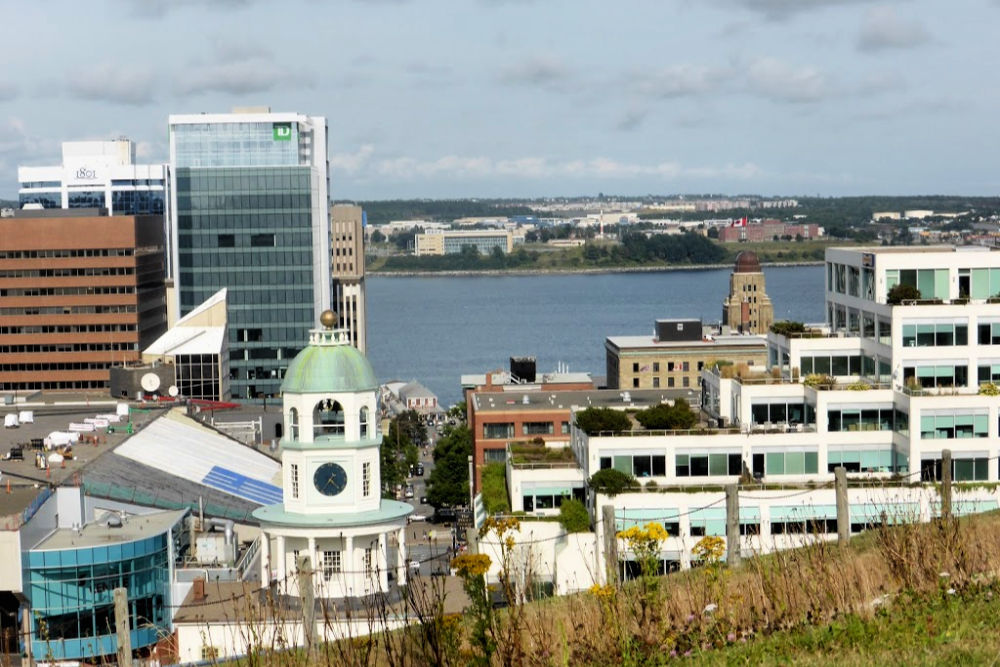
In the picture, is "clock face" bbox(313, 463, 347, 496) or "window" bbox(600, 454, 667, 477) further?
"window" bbox(600, 454, 667, 477)

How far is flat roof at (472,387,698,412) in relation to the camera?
2963 inches

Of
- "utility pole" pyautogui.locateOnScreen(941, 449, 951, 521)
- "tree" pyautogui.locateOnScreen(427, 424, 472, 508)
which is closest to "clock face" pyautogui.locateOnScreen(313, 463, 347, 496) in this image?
"utility pole" pyautogui.locateOnScreen(941, 449, 951, 521)

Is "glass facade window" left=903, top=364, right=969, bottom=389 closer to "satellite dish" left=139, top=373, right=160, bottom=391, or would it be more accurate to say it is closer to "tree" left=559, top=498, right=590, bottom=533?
"tree" left=559, top=498, right=590, bottom=533

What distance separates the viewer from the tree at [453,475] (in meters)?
87.2

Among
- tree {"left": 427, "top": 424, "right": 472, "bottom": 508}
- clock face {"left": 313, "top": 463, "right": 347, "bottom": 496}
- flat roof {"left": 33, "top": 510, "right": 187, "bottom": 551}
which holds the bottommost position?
tree {"left": 427, "top": 424, "right": 472, "bottom": 508}

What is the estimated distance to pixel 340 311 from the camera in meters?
181

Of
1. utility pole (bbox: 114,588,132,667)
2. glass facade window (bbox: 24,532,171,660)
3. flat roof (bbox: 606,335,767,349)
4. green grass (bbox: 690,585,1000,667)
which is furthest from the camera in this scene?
flat roof (bbox: 606,335,767,349)

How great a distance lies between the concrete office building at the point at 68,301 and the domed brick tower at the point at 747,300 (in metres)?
77.5

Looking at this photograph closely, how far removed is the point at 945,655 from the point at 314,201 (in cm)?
12119

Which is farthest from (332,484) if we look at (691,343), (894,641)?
(691,343)

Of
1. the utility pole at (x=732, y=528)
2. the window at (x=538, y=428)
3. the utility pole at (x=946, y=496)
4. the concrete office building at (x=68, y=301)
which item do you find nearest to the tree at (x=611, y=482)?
the utility pole at (x=946, y=496)

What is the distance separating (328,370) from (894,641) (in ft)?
75.2

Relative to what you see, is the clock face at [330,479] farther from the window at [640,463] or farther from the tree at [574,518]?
the window at [640,463]

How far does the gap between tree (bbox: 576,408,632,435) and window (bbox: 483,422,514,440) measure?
31.3 m
